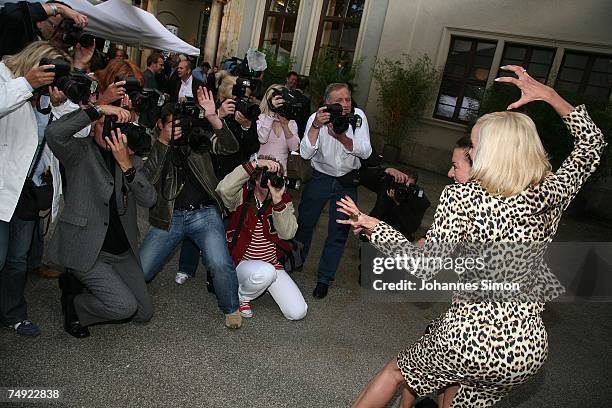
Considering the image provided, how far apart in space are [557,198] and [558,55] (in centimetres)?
979

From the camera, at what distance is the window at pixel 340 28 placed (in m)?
13.0

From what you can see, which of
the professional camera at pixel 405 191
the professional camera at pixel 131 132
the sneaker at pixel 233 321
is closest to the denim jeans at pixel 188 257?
the sneaker at pixel 233 321

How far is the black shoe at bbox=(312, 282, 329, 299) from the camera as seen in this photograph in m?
4.38

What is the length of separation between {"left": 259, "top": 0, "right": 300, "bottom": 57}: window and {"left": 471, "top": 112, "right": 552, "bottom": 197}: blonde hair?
13162 millimetres

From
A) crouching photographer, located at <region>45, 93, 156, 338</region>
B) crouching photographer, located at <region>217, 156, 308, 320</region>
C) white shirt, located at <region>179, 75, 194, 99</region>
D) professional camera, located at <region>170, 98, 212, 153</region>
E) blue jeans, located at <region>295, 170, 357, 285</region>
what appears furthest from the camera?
white shirt, located at <region>179, 75, 194, 99</region>

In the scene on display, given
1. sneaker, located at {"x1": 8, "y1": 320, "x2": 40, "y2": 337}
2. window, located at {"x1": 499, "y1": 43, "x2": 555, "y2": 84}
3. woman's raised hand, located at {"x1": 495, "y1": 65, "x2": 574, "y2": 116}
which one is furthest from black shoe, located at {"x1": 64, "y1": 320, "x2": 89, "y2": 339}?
window, located at {"x1": 499, "y1": 43, "x2": 555, "y2": 84}

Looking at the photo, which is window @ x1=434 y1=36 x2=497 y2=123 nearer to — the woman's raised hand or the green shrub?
the green shrub

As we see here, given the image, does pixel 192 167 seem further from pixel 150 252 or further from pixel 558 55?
pixel 558 55

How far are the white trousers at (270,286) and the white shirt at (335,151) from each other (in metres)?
1.04

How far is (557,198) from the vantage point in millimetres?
2023

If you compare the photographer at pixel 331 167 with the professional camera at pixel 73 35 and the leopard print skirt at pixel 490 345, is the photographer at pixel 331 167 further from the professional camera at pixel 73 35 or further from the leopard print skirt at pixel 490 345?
the leopard print skirt at pixel 490 345

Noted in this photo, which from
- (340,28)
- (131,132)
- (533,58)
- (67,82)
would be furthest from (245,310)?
(340,28)

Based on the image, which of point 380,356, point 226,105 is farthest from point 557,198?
point 226,105

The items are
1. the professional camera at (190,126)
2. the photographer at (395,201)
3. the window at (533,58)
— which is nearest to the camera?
the professional camera at (190,126)
